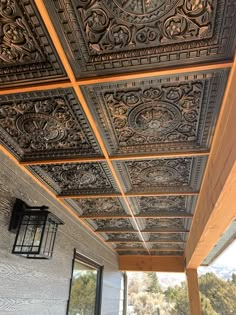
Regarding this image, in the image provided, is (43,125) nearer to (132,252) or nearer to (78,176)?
(78,176)

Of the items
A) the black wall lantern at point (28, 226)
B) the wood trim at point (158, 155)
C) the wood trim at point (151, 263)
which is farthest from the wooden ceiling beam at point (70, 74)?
the wood trim at point (151, 263)

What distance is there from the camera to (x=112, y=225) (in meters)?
3.42

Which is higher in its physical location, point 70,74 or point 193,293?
point 70,74

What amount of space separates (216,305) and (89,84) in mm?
9009

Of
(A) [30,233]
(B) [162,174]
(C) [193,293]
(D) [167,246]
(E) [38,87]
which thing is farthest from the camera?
(D) [167,246]

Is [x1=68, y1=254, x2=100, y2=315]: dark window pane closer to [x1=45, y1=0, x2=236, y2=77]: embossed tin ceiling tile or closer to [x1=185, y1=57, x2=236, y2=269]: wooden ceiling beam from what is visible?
[x1=185, y1=57, x2=236, y2=269]: wooden ceiling beam

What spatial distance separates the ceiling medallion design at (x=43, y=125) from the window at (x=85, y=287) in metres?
1.83

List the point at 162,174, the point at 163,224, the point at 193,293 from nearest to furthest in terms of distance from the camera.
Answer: the point at 162,174
the point at 163,224
the point at 193,293

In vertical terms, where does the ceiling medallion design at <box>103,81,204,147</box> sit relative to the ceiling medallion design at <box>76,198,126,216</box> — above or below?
below

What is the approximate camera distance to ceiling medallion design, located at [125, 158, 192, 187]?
5.97ft

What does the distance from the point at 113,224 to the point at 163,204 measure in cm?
Answer: 103

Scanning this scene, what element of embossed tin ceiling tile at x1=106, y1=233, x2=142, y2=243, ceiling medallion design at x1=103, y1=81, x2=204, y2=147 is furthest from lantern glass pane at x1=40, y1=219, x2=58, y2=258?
embossed tin ceiling tile at x1=106, y1=233, x2=142, y2=243

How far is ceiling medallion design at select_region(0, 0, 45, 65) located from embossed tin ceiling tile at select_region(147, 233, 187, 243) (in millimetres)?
3352

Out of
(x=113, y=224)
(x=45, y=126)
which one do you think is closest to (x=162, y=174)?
(x=45, y=126)
